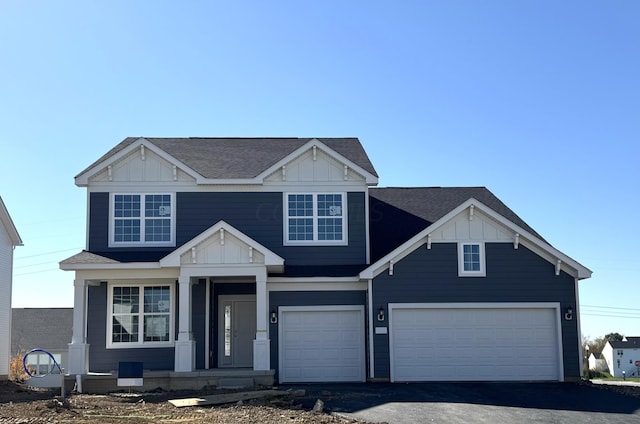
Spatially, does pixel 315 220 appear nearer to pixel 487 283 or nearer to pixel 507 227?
pixel 487 283

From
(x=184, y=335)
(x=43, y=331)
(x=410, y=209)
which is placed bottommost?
(x=43, y=331)

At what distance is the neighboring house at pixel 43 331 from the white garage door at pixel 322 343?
27.2 m

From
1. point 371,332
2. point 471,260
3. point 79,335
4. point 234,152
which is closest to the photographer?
point 79,335

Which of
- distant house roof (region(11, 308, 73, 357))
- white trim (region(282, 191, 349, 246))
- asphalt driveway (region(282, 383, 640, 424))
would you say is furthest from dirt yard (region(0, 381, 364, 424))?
distant house roof (region(11, 308, 73, 357))

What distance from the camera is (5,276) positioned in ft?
92.6

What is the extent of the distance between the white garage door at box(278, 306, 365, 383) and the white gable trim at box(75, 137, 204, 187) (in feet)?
16.5

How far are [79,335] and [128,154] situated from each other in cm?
551

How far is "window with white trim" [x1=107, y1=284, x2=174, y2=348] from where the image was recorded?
72.8ft

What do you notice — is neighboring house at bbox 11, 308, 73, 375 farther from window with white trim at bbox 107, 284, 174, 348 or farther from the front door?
the front door

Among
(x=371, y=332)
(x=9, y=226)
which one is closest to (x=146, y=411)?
(x=371, y=332)

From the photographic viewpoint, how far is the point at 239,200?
2319 centimetres

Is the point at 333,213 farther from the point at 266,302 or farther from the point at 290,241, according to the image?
the point at 266,302

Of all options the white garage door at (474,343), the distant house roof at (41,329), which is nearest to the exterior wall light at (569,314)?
the white garage door at (474,343)

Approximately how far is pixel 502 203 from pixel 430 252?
544 centimetres
